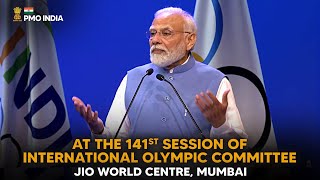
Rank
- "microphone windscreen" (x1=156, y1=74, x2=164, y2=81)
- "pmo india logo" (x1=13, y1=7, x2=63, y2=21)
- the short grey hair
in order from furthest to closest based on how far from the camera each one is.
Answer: "pmo india logo" (x1=13, y1=7, x2=63, y2=21) < the short grey hair < "microphone windscreen" (x1=156, y1=74, x2=164, y2=81)

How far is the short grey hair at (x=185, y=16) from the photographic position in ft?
9.83

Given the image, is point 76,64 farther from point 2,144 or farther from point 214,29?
point 214,29

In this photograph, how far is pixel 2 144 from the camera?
125 inches

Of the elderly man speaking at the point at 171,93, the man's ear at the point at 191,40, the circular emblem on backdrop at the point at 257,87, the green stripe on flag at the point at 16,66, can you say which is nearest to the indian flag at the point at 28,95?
the green stripe on flag at the point at 16,66

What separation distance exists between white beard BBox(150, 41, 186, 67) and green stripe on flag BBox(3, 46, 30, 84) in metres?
0.88

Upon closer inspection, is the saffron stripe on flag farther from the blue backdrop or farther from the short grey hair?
the short grey hair

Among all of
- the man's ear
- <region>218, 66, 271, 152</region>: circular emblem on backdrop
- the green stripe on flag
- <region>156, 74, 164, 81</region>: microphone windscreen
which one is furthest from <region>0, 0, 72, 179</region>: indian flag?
<region>218, 66, 271, 152</region>: circular emblem on backdrop

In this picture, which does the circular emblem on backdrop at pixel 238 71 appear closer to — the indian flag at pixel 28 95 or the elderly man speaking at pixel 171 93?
the elderly man speaking at pixel 171 93

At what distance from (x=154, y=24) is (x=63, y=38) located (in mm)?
624

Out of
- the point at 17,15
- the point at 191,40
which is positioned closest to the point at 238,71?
the point at 191,40

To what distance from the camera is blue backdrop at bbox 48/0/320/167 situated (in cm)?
304

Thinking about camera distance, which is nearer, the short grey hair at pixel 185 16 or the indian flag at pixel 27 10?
the short grey hair at pixel 185 16


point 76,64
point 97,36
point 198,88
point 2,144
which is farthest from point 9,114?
point 198,88

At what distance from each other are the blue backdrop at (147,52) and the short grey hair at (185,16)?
0.05 metres
